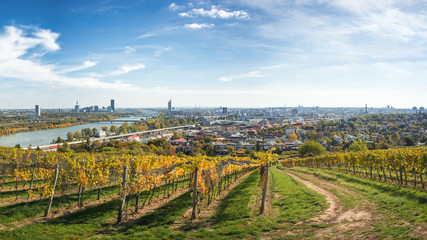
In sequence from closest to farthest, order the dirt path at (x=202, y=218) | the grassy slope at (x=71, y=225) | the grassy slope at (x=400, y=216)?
the grassy slope at (x=400, y=216) < the grassy slope at (x=71, y=225) < the dirt path at (x=202, y=218)

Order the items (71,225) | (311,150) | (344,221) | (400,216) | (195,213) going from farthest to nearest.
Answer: (311,150)
(195,213)
(71,225)
(344,221)
(400,216)

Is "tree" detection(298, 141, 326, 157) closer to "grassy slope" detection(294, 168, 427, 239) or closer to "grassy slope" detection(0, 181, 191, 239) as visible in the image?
"grassy slope" detection(294, 168, 427, 239)

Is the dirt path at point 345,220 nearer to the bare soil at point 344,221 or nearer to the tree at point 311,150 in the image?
the bare soil at point 344,221

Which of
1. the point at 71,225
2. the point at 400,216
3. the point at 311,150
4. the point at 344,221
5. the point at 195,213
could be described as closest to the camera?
the point at 400,216

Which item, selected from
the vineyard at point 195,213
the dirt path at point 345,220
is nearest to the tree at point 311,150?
the vineyard at point 195,213

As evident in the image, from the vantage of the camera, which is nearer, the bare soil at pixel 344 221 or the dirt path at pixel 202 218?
the bare soil at pixel 344 221

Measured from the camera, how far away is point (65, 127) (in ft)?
594

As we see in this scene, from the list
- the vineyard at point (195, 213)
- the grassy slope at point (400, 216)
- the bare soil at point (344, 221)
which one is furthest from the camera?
the vineyard at point (195, 213)

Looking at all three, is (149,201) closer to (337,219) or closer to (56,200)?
(56,200)

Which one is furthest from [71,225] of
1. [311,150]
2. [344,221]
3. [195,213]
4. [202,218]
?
[311,150]

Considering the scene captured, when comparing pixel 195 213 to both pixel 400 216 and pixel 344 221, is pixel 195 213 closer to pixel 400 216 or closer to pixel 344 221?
pixel 344 221

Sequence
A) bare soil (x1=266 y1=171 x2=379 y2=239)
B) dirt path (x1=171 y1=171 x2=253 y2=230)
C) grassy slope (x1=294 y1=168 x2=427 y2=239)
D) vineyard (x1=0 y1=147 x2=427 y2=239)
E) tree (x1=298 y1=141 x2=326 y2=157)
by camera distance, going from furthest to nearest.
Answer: tree (x1=298 y1=141 x2=326 y2=157) → dirt path (x1=171 y1=171 x2=253 y2=230) → vineyard (x1=0 y1=147 x2=427 y2=239) → bare soil (x1=266 y1=171 x2=379 y2=239) → grassy slope (x1=294 y1=168 x2=427 y2=239)

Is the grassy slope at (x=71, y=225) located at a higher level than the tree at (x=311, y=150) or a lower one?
higher

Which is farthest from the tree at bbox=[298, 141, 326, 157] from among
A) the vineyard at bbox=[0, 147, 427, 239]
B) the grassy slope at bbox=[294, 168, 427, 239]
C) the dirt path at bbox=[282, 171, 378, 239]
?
the dirt path at bbox=[282, 171, 378, 239]
